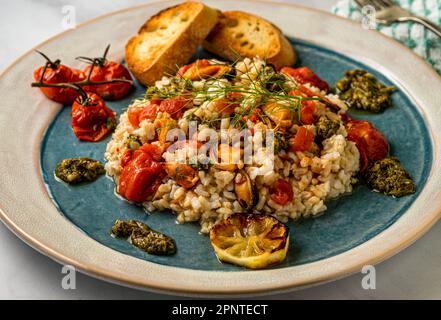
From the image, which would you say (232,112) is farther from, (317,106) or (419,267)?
(419,267)

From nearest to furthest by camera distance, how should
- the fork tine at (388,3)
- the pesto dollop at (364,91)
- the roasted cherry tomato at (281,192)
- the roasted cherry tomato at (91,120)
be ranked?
the roasted cherry tomato at (281,192), the roasted cherry tomato at (91,120), the pesto dollop at (364,91), the fork tine at (388,3)

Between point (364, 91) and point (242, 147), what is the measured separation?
1519 millimetres

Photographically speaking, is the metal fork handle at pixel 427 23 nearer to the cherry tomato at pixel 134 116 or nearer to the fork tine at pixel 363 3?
the fork tine at pixel 363 3

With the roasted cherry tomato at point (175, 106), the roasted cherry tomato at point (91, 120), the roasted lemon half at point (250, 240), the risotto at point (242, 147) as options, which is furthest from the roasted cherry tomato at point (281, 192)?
the roasted cherry tomato at point (91, 120)

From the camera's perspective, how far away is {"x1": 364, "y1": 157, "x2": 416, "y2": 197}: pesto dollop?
480 cm

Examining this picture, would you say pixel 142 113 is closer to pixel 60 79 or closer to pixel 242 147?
pixel 242 147

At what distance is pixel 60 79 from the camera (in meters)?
5.86

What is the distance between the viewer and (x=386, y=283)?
437 cm

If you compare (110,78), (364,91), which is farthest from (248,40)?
(110,78)

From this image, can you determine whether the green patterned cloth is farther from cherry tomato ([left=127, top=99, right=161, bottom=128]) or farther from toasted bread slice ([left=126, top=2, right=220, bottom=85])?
cherry tomato ([left=127, top=99, right=161, bottom=128])

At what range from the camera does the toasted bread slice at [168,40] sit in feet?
19.5

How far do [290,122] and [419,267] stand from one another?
126 centimetres

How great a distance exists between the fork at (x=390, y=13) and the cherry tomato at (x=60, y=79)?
273 cm
